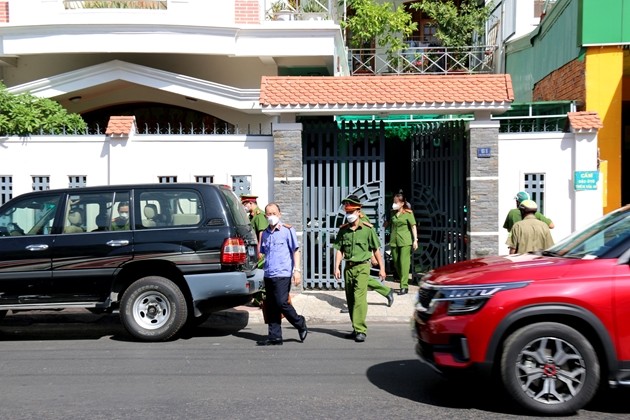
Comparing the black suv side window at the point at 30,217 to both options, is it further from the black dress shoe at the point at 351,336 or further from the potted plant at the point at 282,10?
the potted plant at the point at 282,10

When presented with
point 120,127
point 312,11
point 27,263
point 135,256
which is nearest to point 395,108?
point 120,127

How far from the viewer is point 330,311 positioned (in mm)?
11070

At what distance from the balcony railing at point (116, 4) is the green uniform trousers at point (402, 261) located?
7.58m

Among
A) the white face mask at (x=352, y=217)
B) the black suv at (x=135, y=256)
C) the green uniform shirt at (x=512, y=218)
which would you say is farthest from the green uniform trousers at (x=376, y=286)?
the green uniform shirt at (x=512, y=218)

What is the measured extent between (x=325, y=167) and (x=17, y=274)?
17.8 feet

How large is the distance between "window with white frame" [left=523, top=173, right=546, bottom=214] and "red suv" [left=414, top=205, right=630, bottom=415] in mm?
6537

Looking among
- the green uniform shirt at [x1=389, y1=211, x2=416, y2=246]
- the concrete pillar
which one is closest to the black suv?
the green uniform shirt at [x1=389, y1=211, x2=416, y2=246]

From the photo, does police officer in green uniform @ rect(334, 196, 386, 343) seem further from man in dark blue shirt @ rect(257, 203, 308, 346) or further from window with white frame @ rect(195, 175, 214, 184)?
window with white frame @ rect(195, 175, 214, 184)

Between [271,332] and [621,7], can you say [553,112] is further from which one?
[271,332]

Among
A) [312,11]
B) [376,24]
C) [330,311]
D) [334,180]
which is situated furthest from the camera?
[376,24]

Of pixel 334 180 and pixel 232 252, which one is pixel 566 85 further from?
pixel 232 252

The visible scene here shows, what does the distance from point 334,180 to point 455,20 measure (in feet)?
39.8

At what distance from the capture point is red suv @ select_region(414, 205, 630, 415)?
18.8 feet

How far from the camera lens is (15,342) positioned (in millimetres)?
9453
